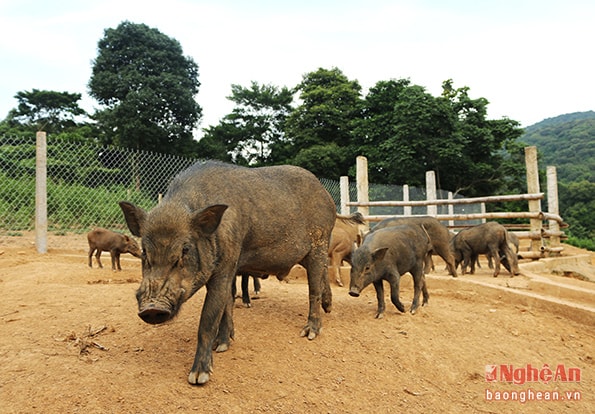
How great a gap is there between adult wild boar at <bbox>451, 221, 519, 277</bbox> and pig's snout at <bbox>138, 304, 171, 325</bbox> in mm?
7908

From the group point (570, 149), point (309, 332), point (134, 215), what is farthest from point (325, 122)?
point (570, 149)

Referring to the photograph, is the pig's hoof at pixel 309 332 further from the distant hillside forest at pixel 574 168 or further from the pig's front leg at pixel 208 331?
the distant hillside forest at pixel 574 168

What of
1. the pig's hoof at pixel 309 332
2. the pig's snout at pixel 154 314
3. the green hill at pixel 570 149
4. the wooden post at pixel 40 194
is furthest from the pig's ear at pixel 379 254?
the green hill at pixel 570 149

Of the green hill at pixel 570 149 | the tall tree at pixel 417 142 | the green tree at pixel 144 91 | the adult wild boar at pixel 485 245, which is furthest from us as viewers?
the green hill at pixel 570 149

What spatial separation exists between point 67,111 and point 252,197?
101ft

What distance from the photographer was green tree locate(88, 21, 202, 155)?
2850 centimetres

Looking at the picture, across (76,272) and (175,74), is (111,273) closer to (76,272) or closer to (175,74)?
(76,272)

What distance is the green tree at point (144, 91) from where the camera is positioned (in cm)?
2850

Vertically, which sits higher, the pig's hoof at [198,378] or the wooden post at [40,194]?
the wooden post at [40,194]

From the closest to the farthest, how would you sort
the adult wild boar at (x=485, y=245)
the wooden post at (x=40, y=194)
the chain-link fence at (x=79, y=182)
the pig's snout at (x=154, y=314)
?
the pig's snout at (x=154, y=314) < the adult wild boar at (x=485, y=245) < the wooden post at (x=40, y=194) < the chain-link fence at (x=79, y=182)

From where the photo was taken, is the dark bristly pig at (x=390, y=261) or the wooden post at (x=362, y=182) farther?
the wooden post at (x=362, y=182)

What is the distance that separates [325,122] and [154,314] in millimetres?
30554

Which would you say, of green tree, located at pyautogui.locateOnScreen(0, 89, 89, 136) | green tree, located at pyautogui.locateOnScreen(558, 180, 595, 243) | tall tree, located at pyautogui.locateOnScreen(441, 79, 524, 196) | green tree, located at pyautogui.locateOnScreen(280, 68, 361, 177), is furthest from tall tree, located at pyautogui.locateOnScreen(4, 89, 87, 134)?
green tree, located at pyautogui.locateOnScreen(558, 180, 595, 243)

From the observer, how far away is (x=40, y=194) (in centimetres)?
943
